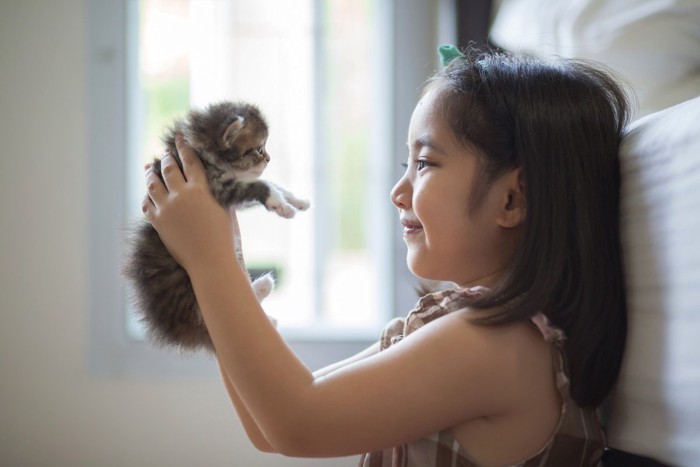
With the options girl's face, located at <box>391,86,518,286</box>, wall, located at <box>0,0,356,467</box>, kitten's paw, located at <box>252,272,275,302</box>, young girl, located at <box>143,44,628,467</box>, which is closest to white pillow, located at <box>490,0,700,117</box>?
young girl, located at <box>143,44,628,467</box>

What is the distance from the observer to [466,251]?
879mm

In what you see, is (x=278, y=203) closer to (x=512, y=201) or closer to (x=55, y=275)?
(x=512, y=201)

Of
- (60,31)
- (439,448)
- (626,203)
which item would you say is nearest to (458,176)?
(626,203)

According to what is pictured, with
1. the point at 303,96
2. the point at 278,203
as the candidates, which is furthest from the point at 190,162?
the point at 303,96

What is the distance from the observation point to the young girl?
2.32 ft

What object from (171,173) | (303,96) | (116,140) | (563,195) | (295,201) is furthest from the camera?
(303,96)

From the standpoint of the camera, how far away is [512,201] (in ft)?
2.80

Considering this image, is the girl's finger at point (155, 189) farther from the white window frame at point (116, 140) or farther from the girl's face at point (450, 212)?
the white window frame at point (116, 140)

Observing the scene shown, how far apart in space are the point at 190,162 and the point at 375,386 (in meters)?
0.44

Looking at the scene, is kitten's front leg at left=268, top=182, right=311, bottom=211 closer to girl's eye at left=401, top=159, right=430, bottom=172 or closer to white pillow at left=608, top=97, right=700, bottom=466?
girl's eye at left=401, top=159, right=430, bottom=172

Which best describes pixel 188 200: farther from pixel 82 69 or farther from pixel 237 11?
pixel 237 11

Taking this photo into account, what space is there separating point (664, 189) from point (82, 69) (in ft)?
5.32

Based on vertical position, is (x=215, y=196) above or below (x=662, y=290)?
above

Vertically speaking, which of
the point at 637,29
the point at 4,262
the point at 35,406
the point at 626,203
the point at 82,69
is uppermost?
the point at 82,69
